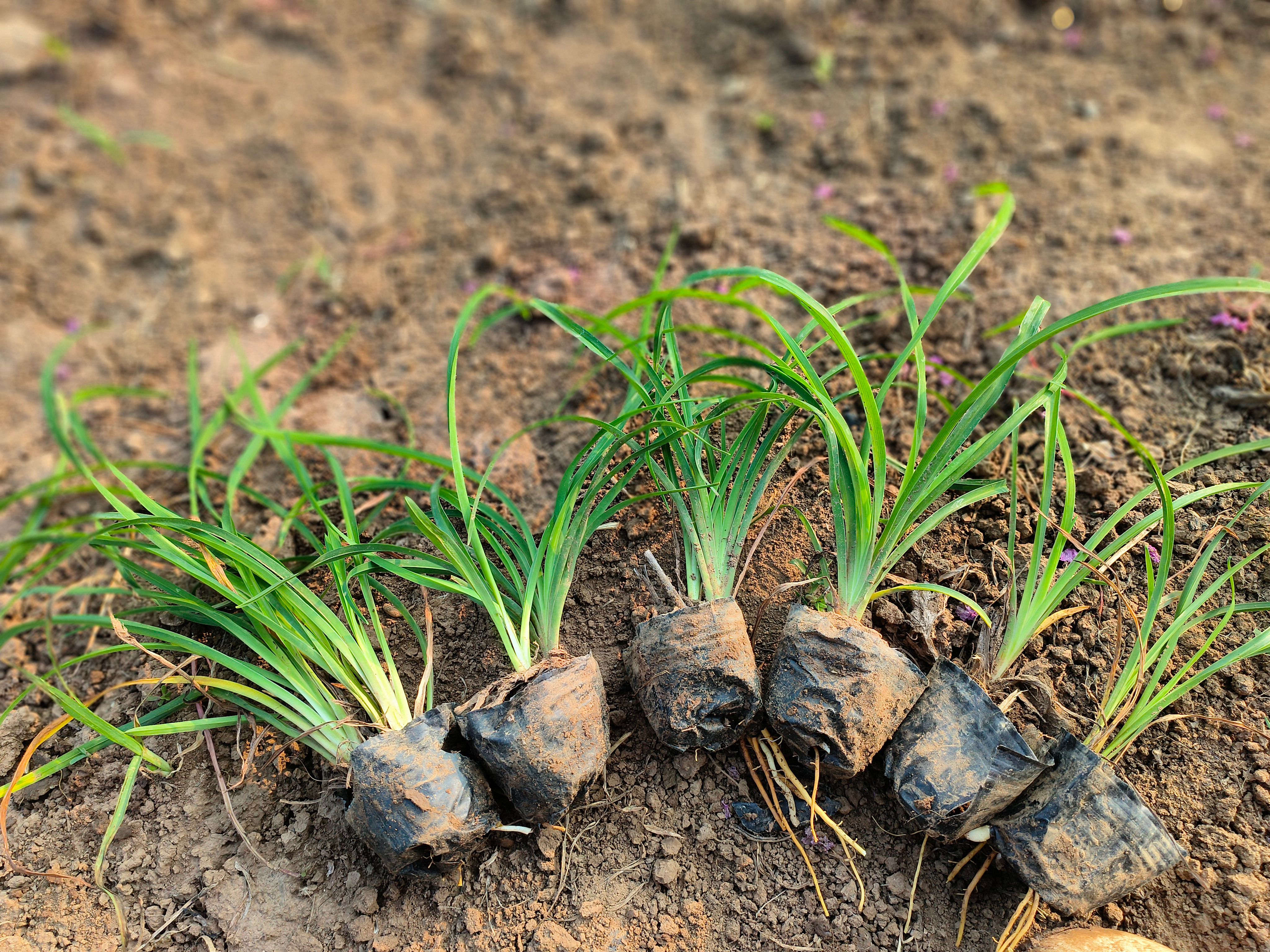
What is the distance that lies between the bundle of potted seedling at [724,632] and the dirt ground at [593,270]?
11cm

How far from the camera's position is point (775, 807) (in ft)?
5.05

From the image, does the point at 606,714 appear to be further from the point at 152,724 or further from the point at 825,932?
the point at 152,724

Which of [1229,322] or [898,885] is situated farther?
[1229,322]

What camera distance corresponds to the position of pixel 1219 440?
6.06 feet

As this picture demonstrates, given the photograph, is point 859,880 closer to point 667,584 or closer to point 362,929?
point 667,584

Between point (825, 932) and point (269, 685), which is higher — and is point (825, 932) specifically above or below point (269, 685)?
below

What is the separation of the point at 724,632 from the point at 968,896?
2.13 ft

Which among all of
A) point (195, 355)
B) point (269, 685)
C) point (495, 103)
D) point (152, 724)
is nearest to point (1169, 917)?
point (269, 685)

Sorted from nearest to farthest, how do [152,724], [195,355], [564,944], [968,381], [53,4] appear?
[564,944], [152,724], [968,381], [195,355], [53,4]

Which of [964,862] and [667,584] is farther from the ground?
[667,584]

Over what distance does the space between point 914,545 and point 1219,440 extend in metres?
0.82

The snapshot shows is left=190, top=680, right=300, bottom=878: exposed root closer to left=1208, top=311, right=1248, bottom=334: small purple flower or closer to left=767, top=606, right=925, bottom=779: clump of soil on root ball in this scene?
left=767, top=606, right=925, bottom=779: clump of soil on root ball

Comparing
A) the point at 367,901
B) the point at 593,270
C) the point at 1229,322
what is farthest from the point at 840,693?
the point at 593,270

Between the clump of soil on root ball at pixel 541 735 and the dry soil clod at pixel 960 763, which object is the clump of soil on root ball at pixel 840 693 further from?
the clump of soil on root ball at pixel 541 735
